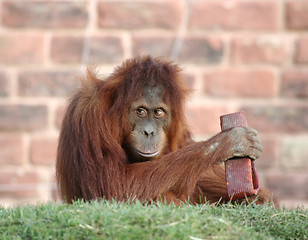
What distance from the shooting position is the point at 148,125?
16.6 ft

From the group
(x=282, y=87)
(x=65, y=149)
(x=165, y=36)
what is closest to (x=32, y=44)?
(x=165, y=36)

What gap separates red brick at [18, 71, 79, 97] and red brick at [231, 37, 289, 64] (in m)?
2.27

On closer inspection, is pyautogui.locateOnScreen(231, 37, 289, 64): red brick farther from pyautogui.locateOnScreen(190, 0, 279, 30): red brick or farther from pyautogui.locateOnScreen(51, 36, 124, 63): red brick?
pyautogui.locateOnScreen(51, 36, 124, 63): red brick

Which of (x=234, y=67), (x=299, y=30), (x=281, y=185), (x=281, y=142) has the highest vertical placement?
(x=299, y=30)

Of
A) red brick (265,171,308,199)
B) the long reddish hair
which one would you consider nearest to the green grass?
the long reddish hair

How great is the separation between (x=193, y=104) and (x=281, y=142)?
130 cm

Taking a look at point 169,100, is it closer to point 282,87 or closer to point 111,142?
point 111,142

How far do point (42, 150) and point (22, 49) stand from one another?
1378 millimetres

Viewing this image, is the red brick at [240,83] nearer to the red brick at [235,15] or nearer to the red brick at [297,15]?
the red brick at [235,15]

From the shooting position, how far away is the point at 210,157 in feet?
15.6

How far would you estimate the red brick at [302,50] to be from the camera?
757cm

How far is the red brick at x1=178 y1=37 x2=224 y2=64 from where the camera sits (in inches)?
298

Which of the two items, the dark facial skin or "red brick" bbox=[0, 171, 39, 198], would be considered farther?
"red brick" bbox=[0, 171, 39, 198]

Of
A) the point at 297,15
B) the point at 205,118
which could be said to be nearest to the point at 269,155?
the point at 205,118
